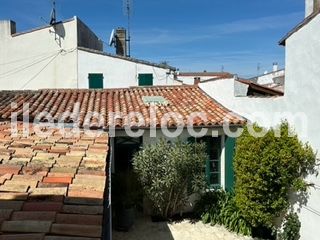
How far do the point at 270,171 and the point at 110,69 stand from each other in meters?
15.6

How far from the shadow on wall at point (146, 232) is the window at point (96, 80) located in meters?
12.6

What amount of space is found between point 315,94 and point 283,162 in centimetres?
227

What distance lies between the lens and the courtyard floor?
41.3ft

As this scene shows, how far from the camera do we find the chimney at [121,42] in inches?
1134

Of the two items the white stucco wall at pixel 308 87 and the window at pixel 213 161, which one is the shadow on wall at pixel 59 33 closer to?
the window at pixel 213 161

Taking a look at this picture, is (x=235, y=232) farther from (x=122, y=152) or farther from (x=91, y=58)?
(x=91, y=58)

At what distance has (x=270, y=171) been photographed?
11.4 meters

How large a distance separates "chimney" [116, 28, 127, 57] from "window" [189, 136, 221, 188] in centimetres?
1574

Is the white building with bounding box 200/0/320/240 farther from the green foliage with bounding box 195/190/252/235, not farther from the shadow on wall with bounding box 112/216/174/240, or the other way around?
the shadow on wall with bounding box 112/216/174/240

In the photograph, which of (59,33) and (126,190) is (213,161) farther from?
(59,33)

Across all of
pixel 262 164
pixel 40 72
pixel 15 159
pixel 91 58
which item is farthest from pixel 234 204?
pixel 40 72

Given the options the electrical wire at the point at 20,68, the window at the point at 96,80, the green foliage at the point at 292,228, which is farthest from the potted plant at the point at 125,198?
the electrical wire at the point at 20,68

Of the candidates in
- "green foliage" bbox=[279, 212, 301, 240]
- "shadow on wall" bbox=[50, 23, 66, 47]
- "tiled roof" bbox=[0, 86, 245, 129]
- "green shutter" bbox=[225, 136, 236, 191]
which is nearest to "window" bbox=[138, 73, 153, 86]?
"tiled roof" bbox=[0, 86, 245, 129]

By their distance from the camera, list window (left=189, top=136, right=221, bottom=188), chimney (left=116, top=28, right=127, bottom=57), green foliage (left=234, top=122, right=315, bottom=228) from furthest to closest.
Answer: chimney (left=116, top=28, right=127, bottom=57) → window (left=189, top=136, right=221, bottom=188) → green foliage (left=234, top=122, right=315, bottom=228)
